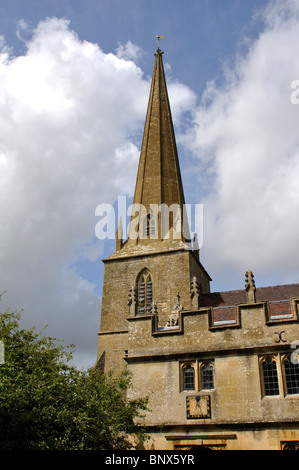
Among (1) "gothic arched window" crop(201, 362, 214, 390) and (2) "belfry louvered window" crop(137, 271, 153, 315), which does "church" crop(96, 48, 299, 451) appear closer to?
(1) "gothic arched window" crop(201, 362, 214, 390)

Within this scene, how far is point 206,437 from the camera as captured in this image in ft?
55.5

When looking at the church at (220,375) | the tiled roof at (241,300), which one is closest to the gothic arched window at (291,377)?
the church at (220,375)

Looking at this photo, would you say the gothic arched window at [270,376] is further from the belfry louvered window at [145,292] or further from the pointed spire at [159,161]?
the pointed spire at [159,161]

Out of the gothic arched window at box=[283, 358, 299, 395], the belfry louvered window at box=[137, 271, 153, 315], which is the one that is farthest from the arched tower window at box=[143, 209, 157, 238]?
the gothic arched window at box=[283, 358, 299, 395]

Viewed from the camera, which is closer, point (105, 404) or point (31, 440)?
point (31, 440)

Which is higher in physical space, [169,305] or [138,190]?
[138,190]

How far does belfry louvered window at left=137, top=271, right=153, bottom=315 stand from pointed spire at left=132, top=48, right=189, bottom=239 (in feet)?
10.7

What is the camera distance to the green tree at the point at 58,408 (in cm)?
1397

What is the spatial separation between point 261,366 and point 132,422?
16.8 feet

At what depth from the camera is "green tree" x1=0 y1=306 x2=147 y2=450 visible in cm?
1397

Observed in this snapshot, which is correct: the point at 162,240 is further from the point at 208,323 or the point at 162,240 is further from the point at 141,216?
the point at 208,323
